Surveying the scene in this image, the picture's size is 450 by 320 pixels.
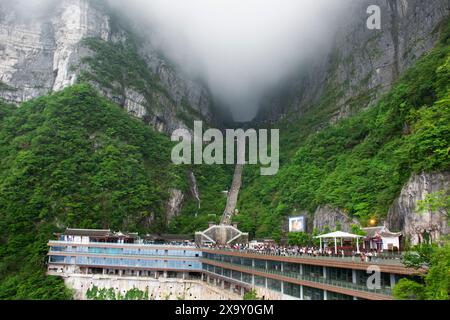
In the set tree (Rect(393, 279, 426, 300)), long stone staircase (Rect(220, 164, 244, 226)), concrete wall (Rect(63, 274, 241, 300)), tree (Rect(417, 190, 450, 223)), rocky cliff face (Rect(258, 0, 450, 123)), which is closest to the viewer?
tree (Rect(393, 279, 426, 300))

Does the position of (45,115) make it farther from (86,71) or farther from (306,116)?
(306,116)

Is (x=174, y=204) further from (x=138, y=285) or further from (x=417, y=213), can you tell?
(x=417, y=213)

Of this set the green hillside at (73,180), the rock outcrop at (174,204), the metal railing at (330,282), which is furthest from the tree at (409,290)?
the rock outcrop at (174,204)

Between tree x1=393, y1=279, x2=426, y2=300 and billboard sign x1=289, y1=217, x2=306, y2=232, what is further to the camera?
billboard sign x1=289, y1=217, x2=306, y2=232

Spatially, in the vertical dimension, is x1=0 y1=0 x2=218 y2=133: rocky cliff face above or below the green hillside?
above

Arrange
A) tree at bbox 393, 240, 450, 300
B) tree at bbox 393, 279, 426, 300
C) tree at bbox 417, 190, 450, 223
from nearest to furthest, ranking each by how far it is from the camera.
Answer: tree at bbox 393, 240, 450, 300 < tree at bbox 393, 279, 426, 300 < tree at bbox 417, 190, 450, 223

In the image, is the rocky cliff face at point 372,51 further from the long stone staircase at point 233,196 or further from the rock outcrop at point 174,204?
the rock outcrop at point 174,204

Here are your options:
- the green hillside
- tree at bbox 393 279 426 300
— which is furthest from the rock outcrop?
tree at bbox 393 279 426 300

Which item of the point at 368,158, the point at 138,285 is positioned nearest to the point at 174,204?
the point at 138,285

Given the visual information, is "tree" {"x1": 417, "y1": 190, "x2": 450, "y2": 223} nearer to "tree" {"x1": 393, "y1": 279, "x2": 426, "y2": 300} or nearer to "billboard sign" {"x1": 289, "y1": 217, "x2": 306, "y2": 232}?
"tree" {"x1": 393, "y1": 279, "x2": 426, "y2": 300}
